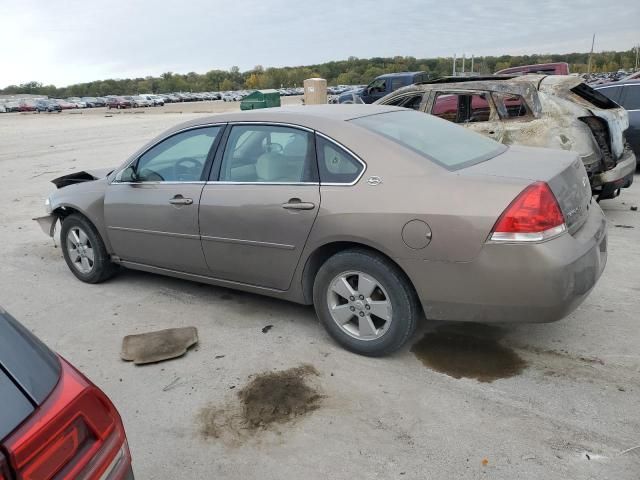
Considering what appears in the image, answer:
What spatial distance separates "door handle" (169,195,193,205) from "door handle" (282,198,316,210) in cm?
91

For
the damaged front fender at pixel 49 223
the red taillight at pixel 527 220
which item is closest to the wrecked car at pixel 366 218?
the red taillight at pixel 527 220

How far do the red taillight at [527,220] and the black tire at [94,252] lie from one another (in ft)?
11.9

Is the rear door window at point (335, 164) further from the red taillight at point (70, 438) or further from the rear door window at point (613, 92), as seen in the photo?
the rear door window at point (613, 92)

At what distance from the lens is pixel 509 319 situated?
315cm

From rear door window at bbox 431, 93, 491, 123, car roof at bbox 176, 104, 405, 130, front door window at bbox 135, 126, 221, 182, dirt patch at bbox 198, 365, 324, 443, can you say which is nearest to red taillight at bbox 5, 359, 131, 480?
dirt patch at bbox 198, 365, 324, 443

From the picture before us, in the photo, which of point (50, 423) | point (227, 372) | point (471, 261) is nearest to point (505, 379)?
point (471, 261)

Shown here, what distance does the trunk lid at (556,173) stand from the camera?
320cm

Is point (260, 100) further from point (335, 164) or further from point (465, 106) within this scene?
point (335, 164)

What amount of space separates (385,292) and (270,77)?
428 ft

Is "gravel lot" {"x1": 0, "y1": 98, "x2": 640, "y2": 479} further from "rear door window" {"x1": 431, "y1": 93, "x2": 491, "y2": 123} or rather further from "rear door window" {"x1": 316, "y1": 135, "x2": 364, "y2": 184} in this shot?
"rear door window" {"x1": 431, "y1": 93, "x2": 491, "y2": 123}

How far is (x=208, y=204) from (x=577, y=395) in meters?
2.72

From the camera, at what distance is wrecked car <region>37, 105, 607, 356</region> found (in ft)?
10.0

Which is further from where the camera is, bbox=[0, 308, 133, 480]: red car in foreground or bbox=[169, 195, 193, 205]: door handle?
bbox=[169, 195, 193, 205]: door handle

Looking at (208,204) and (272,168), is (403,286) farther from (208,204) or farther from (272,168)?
(208,204)
